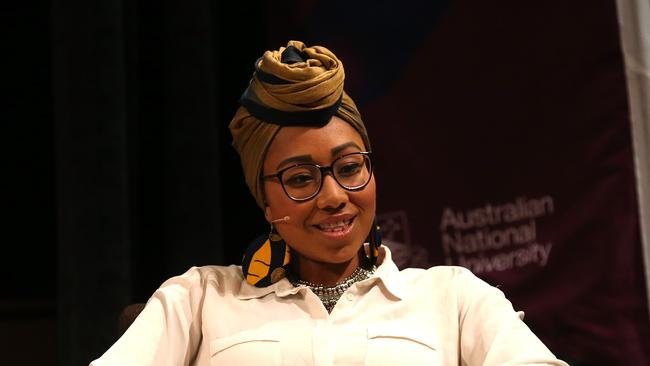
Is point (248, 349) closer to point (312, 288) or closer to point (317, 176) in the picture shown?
point (312, 288)

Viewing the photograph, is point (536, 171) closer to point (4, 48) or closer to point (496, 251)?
point (496, 251)

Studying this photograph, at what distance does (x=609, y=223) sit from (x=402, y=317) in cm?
65

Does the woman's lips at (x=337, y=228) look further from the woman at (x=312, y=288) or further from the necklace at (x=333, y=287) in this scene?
the necklace at (x=333, y=287)

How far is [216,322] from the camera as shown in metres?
1.62

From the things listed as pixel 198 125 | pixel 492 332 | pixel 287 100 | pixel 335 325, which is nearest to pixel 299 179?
pixel 287 100

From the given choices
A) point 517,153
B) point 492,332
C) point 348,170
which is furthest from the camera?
point 517,153

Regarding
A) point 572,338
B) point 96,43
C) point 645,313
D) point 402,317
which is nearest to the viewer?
point 402,317

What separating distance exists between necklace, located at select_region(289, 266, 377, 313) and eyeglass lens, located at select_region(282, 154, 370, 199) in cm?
18

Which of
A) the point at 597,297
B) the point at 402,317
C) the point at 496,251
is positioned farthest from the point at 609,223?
the point at 402,317

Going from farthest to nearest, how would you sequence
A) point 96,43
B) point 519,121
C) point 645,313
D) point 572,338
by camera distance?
point 96,43, point 519,121, point 572,338, point 645,313

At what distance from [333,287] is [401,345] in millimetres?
186

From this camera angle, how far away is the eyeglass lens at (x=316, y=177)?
1.61 m

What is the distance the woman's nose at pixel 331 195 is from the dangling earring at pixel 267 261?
0.53 ft

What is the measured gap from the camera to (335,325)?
158cm
